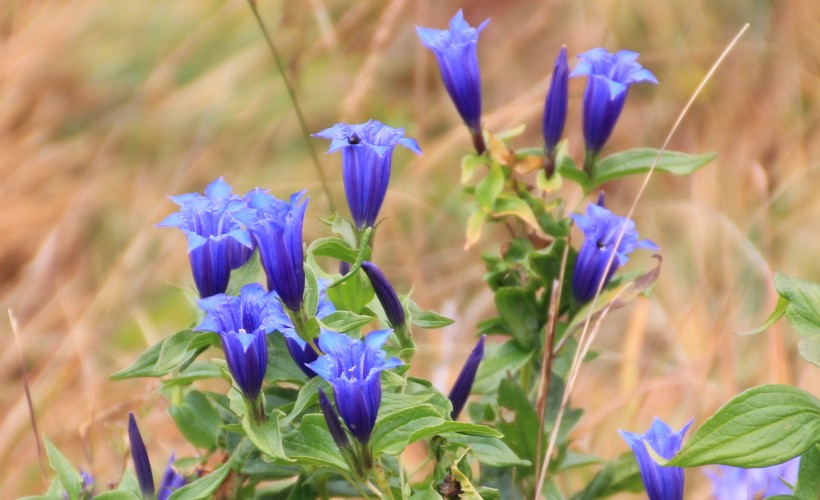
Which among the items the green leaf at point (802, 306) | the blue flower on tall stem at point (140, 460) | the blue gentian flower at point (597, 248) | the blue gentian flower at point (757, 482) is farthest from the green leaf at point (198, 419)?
the blue gentian flower at point (757, 482)

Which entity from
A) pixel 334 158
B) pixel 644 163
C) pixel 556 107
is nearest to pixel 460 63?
pixel 556 107

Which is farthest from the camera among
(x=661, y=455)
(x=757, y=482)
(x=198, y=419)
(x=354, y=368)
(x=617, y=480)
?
(x=757, y=482)

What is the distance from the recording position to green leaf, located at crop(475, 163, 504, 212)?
104 cm

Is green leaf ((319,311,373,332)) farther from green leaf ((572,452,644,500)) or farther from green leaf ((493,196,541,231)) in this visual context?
green leaf ((572,452,644,500))

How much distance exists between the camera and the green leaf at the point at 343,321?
796mm

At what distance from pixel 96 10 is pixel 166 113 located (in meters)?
0.47

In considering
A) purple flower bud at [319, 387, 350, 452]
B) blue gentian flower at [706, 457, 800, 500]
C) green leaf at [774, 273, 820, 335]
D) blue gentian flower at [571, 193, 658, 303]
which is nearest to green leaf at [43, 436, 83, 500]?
purple flower bud at [319, 387, 350, 452]

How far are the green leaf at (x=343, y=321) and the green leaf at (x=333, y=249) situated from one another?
7cm

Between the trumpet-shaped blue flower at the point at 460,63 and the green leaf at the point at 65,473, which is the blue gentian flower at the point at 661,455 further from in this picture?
the green leaf at the point at 65,473

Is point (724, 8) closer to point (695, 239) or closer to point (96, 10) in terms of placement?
point (695, 239)

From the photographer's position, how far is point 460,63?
43.4 inches

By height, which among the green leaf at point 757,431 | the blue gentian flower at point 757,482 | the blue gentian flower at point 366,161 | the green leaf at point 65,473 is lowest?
the blue gentian flower at point 757,482

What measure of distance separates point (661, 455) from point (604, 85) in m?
0.40

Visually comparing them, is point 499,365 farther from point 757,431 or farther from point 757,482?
point 757,482
